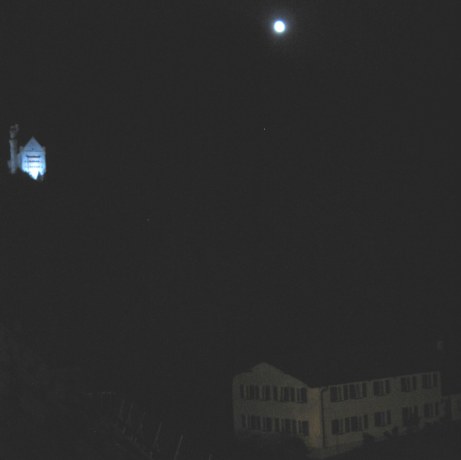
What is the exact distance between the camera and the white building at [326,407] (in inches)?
1083

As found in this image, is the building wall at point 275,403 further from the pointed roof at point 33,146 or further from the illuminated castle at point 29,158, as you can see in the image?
the pointed roof at point 33,146

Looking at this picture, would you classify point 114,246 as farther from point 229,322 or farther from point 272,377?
point 272,377

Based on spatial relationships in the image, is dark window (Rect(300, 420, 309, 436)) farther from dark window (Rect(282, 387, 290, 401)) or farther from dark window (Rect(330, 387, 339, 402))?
dark window (Rect(330, 387, 339, 402))

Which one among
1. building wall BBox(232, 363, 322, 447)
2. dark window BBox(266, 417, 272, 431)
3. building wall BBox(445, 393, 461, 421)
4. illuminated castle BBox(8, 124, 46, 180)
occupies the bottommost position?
building wall BBox(445, 393, 461, 421)

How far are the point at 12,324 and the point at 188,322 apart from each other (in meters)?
27.8

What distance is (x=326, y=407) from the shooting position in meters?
27.5

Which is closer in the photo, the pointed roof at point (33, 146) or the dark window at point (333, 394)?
the dark window at point (333, 394)

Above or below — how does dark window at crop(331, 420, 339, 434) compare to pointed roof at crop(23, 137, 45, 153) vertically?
below

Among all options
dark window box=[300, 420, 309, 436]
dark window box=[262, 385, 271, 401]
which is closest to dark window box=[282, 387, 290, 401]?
dark window box=[262, 385, 271, 401]

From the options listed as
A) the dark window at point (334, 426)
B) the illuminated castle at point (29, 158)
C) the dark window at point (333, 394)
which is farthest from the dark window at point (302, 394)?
the illuminated castle at point (29, 158)

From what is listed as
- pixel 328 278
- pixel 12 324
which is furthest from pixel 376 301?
pixel 12 324

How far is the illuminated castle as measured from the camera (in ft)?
185

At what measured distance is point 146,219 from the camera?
5800 cm

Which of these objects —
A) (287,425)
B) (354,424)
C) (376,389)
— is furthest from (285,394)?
(376,389)
